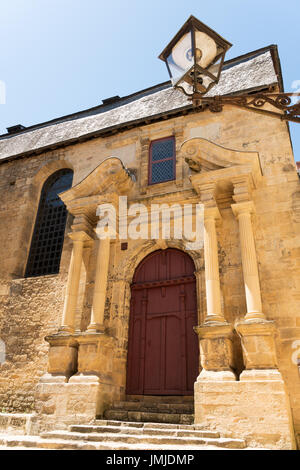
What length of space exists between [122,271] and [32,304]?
2.54 metres

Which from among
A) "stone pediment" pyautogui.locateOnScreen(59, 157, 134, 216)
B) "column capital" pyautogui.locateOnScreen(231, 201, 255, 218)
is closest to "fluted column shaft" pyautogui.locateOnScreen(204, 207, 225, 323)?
"column capital" pyautogui.locateOnScreen(231, 201, 255, 218)

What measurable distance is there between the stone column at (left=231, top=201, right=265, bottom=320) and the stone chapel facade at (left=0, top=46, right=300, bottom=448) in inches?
0.9

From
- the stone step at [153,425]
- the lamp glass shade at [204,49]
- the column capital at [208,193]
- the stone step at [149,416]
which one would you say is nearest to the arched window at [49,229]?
the stone step at [149,416]

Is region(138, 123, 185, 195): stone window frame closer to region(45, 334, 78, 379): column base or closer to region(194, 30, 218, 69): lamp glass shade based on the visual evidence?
region(45, 334, 78, 379): column base

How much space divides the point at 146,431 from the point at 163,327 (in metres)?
2.34

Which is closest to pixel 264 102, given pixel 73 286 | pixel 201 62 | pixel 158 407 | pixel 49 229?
pixel 201 62

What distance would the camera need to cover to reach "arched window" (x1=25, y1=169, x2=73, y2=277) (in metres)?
9.34

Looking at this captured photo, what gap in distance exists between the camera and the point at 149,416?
556cm

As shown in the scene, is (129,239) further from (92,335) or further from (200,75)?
(200,75)

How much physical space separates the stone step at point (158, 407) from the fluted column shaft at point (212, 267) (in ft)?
4.75

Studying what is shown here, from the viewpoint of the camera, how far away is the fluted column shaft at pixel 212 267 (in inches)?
234

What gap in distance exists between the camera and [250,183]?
6.87 metres

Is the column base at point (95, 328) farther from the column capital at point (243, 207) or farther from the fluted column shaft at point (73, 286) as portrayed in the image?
the column capital at point (243, 207)

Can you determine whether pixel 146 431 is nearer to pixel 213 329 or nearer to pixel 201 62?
pixel 213 329
